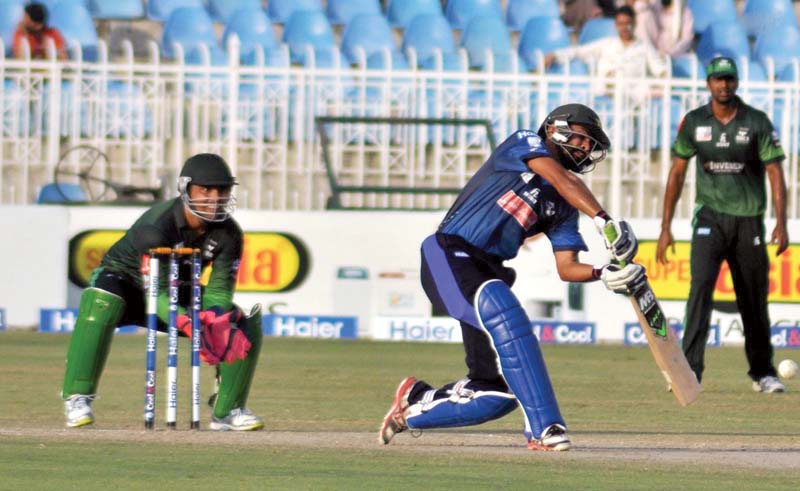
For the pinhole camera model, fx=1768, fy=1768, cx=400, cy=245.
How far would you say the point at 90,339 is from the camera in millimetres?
8500

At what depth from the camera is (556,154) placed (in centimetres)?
786

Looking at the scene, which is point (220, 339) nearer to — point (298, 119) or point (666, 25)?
point (298, 119)

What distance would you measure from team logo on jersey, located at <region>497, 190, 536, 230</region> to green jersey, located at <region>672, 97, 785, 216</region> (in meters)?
4.17

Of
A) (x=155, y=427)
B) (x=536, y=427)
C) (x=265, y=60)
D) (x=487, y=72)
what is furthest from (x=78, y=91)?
(x=536, y=427)

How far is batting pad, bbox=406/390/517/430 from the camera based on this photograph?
7738 mm

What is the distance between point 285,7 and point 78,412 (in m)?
12.5

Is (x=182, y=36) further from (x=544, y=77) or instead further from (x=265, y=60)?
(x=544, y=77)

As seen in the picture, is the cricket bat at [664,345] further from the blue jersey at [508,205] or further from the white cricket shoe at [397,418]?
the white cricket shoe at [397,418]

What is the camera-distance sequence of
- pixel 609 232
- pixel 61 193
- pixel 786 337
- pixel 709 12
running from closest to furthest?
pixel 609 232, pixel 786 337, pixel 61 193, pixel 709 12

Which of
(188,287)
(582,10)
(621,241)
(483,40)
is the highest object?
(582,10)

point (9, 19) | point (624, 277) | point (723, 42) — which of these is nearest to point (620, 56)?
point (723, 42)

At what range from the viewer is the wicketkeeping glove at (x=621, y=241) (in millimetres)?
7383

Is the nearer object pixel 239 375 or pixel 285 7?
pixel 239 375

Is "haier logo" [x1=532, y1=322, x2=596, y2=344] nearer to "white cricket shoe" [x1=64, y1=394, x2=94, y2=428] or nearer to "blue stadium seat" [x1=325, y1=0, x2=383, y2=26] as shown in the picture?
"blue stadium seat" [x1=325, y1=0, x2=383, y2=26]
